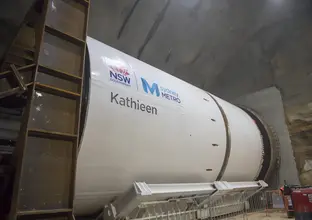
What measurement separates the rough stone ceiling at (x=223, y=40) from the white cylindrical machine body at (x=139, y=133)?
4.89ft

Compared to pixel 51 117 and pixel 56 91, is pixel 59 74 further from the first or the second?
pixel 51 117

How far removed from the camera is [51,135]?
5.15 feet

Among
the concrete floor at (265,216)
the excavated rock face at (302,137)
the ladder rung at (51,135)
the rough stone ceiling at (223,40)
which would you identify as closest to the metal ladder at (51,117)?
the ladder rung at (51,135)

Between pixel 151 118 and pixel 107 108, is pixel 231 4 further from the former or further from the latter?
pixel 107 108

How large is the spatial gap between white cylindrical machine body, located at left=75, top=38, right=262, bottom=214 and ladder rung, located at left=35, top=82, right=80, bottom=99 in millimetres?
213

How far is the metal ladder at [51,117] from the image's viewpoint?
143cm

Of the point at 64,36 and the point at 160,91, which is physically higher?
the point at 64,36

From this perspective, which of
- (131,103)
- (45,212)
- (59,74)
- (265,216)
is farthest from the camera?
(265,216)

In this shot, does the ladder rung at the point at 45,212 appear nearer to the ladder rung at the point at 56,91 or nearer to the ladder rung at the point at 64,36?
the ladder rung at the point at 56,91

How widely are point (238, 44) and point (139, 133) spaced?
3784 millimetres

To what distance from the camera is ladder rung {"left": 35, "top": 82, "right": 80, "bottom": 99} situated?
1.59 meters

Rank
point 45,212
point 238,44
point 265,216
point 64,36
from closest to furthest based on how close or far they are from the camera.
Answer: point 45,212, point 64,36, point 265,216, point 238,44

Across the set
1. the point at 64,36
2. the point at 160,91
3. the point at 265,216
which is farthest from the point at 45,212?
the point at 265,216

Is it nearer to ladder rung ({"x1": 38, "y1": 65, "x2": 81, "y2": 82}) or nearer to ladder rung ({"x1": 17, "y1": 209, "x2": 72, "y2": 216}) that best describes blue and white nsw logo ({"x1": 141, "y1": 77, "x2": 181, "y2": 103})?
ladder rung ({"x1": 38, "y1": 65, "x2": 81, "y2": 82})
